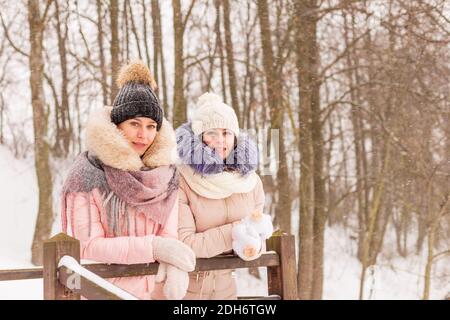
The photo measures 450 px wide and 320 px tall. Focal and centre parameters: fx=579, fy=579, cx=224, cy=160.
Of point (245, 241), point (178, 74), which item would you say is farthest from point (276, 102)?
point (245, 241)

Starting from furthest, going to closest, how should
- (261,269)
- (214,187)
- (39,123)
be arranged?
1. (261,269)
2. (39,123)
3. (214,187)

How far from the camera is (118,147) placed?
9.23 feet

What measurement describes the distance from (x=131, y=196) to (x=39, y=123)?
9.68 meters

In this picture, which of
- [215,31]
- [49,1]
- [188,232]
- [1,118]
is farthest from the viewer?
[1,118]

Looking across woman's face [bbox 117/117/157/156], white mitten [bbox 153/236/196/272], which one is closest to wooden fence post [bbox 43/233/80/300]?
white mitten [bbox 153/236/196/272]

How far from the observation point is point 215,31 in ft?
48.7

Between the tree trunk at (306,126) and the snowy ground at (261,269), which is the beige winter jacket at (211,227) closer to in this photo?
the tree trunk at (306,126)

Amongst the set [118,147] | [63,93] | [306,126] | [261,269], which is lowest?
[261,269]

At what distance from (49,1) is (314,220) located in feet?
22.9

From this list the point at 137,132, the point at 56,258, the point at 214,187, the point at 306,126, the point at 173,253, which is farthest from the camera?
the point at 306,126

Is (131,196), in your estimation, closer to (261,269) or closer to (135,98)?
(135,98)

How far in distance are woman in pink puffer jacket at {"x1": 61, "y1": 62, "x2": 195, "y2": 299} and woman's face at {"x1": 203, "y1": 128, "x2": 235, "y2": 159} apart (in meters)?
0.33
